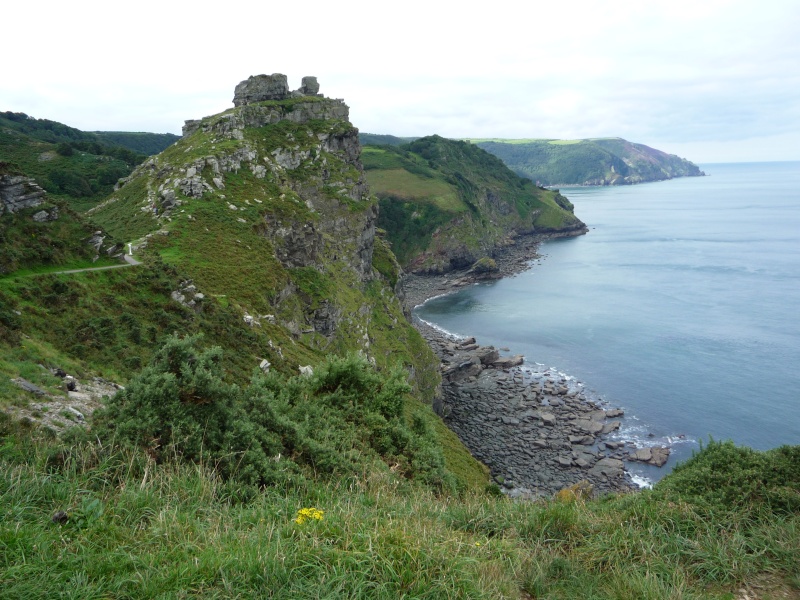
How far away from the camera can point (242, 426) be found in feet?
35.3

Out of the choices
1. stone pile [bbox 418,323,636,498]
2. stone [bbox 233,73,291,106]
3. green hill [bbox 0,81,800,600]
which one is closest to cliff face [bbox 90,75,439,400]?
stone [bbox 233,73,291,106]

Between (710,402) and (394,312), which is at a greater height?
(394,312)

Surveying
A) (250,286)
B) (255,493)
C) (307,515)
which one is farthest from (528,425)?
(307,515)

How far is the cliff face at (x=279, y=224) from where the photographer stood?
136 feet

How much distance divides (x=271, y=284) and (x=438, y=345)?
45.0 metres

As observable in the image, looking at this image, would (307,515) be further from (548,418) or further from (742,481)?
(548,418)

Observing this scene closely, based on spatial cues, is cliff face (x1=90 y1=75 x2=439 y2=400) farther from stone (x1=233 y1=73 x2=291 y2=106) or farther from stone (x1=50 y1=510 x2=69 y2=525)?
stone (x1=50 y1=510 x2=69 y2=525)

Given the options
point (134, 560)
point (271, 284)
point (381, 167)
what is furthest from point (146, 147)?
point (134, 560)

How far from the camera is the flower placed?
760 centimetres

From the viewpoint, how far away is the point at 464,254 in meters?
149

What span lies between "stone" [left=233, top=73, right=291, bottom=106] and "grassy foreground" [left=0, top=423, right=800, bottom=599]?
268ft

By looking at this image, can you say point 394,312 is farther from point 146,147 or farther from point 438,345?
point 146,147

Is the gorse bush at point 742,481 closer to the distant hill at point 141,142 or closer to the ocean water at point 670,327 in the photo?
the ocean water at point 670,327

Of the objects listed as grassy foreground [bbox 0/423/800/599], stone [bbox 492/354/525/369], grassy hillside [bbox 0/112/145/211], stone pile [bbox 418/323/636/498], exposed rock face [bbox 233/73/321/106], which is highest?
exposed rock face [bbox 233/73/321/106]
